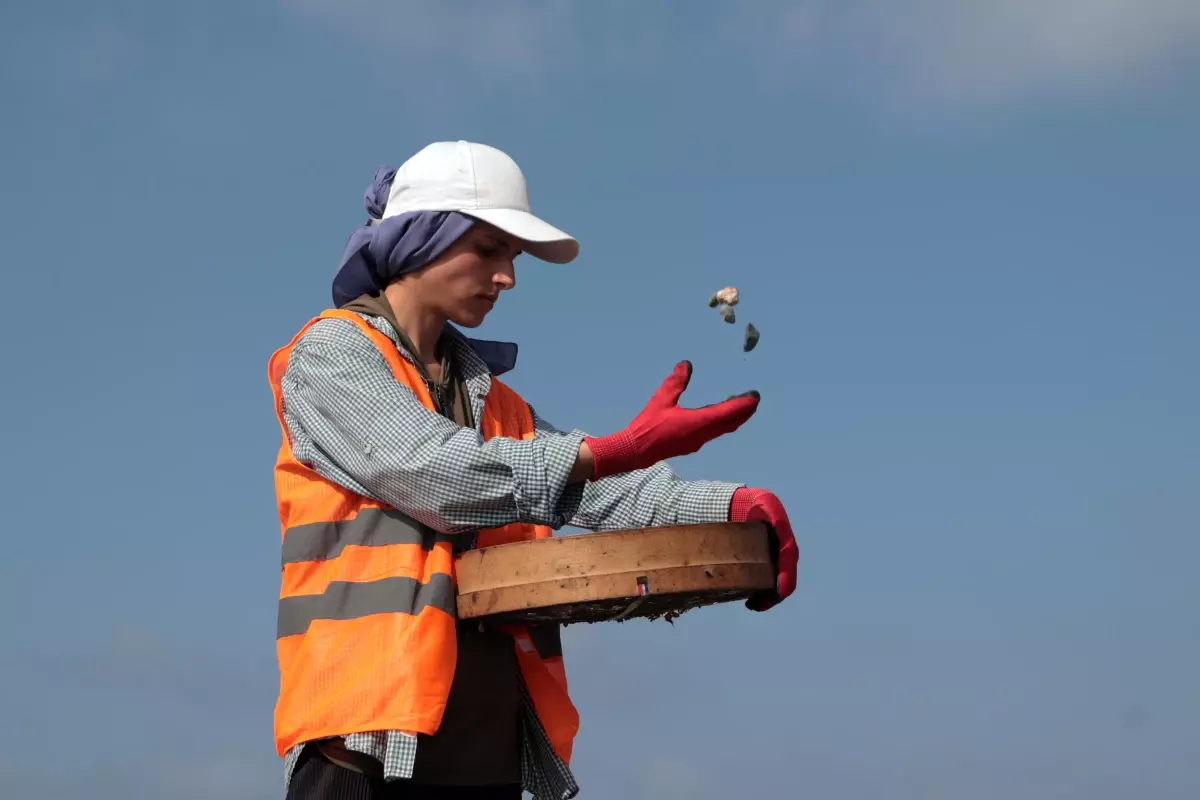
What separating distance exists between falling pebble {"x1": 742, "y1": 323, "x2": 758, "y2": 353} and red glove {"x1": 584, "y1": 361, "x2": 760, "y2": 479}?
62 cm

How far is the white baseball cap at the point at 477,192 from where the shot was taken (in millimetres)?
4805

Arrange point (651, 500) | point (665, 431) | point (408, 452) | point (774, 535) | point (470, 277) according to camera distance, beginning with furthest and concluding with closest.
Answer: point (651, 500)
point (470, 277)
point (774, 535)
point (408, 452)
point (665, 431)

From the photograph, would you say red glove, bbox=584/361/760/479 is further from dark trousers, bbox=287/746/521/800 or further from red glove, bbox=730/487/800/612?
dark trousers, bbox=287/746/521/800

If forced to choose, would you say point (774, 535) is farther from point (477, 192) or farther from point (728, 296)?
point (477, 192)

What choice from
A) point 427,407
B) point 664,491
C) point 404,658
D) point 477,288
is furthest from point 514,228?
point 404,658

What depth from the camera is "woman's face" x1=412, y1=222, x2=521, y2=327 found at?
15.8 ft

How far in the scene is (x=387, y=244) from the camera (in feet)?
15.9

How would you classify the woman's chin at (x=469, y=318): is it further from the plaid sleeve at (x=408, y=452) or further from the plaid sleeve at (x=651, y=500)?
the plaid sleeve at (x=651, y=500)

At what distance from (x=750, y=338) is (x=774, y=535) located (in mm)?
620

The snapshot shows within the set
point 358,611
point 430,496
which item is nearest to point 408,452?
point 430,496

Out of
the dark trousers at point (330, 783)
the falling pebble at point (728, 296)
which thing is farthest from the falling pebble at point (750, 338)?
the dark trousers at point (330, 783)

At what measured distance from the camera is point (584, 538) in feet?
14.0

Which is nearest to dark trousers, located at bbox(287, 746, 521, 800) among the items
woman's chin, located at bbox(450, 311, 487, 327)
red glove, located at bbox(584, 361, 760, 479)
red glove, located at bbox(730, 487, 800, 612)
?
red glove, located at bbox(584, 361, 760, 479)

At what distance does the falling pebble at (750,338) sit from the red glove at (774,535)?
1.51ft
